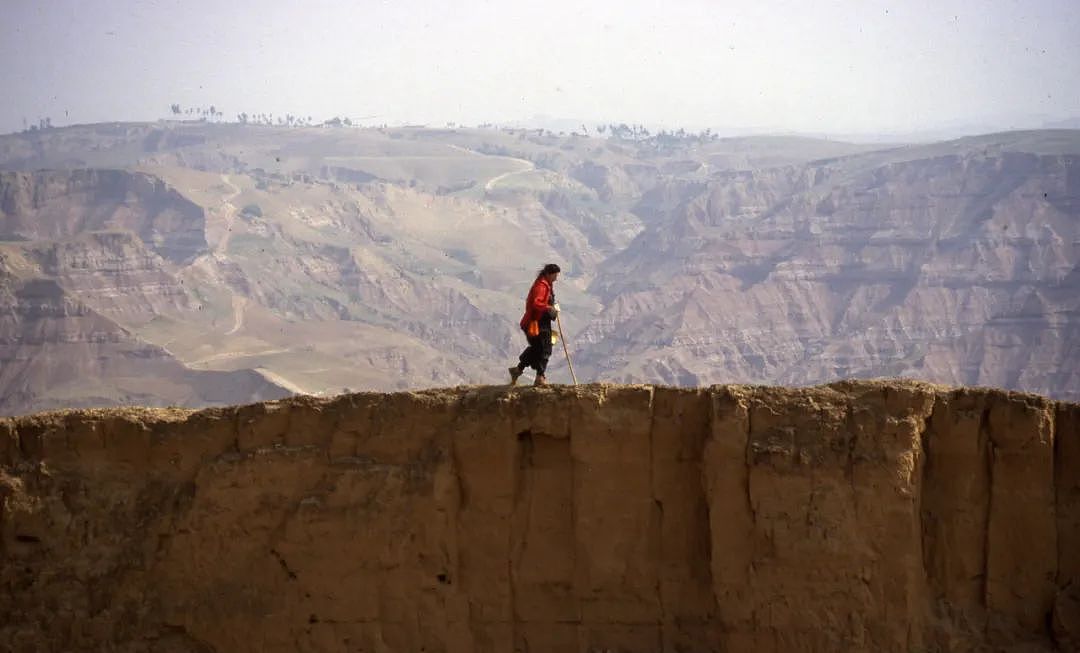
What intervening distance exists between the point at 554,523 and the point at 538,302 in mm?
2358

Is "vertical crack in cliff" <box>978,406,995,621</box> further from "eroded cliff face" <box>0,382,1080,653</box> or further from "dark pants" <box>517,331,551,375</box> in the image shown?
"dark pants" <box>517,331,551,375</box>

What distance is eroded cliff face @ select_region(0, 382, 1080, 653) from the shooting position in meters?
13.2

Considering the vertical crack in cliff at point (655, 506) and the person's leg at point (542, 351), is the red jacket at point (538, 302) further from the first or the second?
the vertical crack in cliff at point (655, 506)

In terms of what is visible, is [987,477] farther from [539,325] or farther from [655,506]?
[539,325]

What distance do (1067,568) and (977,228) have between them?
115443 millimetres

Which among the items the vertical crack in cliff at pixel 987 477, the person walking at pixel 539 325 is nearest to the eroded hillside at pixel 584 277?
the person walking at pixel 539 325

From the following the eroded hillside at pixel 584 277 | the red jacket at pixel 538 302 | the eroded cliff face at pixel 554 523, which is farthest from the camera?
the eroded hillside at pixel 584 277

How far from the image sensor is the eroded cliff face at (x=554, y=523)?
13.2 meters

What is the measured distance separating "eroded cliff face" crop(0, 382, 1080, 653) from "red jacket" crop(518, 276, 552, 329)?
98 centimetres

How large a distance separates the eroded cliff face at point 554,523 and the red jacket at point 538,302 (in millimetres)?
985

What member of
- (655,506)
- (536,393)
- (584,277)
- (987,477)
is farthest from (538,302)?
(584,277)

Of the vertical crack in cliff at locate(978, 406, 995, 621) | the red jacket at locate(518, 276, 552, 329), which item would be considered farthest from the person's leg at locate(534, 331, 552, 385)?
the vertical crack in cliff at locate(978, 406, 995, 621)

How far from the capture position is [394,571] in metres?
14.1

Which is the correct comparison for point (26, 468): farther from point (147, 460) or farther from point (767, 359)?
point (767, 359)
